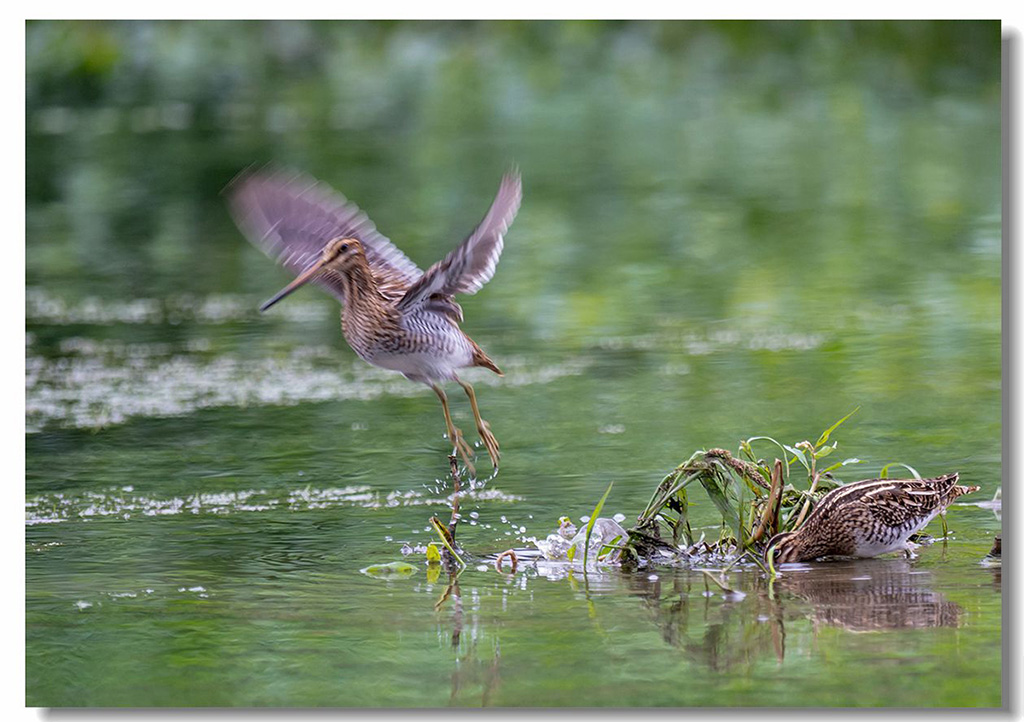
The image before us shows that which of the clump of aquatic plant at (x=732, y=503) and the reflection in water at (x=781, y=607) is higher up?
the clump of aquatic plant at (x=732, y=503)

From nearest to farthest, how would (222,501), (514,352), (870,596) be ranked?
(870,596), (222,501), (514,352)

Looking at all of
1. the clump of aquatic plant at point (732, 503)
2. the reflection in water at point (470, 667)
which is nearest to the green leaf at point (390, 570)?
the reflection in water at point (470, 667)

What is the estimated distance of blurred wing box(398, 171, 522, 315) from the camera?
5.68m

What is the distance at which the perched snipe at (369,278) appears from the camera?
20.9 ft

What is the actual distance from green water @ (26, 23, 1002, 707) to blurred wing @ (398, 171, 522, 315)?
1.05m

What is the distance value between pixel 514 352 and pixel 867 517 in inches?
138

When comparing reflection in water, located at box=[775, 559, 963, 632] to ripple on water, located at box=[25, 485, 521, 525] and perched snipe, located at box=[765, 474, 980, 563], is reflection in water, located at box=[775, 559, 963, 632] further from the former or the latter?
ripple on water, located at box=[25, 485, 521, 525]

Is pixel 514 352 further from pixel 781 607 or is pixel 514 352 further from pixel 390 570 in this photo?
pixel 781 607

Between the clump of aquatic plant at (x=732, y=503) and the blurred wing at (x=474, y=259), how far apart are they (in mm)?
1025

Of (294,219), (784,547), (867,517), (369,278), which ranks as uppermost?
(294,219)

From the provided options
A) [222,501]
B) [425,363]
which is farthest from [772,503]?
→ [222,501]

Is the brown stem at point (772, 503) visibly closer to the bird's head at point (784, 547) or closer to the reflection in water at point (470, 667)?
the bird's head at point (784, 547)

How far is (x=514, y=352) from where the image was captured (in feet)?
31.4
